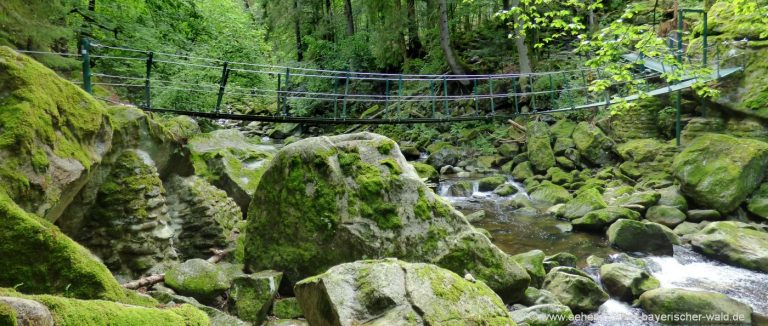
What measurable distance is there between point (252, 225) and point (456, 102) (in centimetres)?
1232

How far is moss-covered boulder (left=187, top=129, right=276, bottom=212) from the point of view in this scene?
716 centimetres

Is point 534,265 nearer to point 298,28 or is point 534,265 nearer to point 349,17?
point 349,17

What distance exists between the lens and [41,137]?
11.0ft

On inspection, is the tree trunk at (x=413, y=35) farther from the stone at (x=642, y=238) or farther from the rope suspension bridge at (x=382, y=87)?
the stone at (x=642, y=238)

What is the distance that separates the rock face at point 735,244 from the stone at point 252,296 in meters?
6.02

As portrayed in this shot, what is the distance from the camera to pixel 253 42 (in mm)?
13617

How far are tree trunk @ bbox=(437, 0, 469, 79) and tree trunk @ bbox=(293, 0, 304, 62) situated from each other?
953 cm

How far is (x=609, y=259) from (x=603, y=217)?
1.38m

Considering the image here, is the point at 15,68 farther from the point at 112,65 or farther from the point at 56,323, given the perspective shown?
the point at 112,65

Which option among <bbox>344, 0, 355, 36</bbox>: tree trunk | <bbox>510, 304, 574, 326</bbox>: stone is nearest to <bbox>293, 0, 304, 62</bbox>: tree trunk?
<bbox>344, 0, 355, 36</bbox>: tree trunk

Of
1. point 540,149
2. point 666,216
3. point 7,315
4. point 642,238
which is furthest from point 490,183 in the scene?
point 7,315

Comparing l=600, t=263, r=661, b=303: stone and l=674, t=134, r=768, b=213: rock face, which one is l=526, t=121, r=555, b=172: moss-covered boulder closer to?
l=674, t=134, r=768, b=213: rock face

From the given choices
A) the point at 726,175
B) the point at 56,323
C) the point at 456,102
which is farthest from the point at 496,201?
the point at 56,323

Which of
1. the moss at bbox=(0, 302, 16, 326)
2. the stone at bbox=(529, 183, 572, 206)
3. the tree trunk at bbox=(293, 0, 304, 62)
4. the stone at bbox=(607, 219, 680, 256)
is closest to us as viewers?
the moss at bbox=(0, 302, 16, 326)
